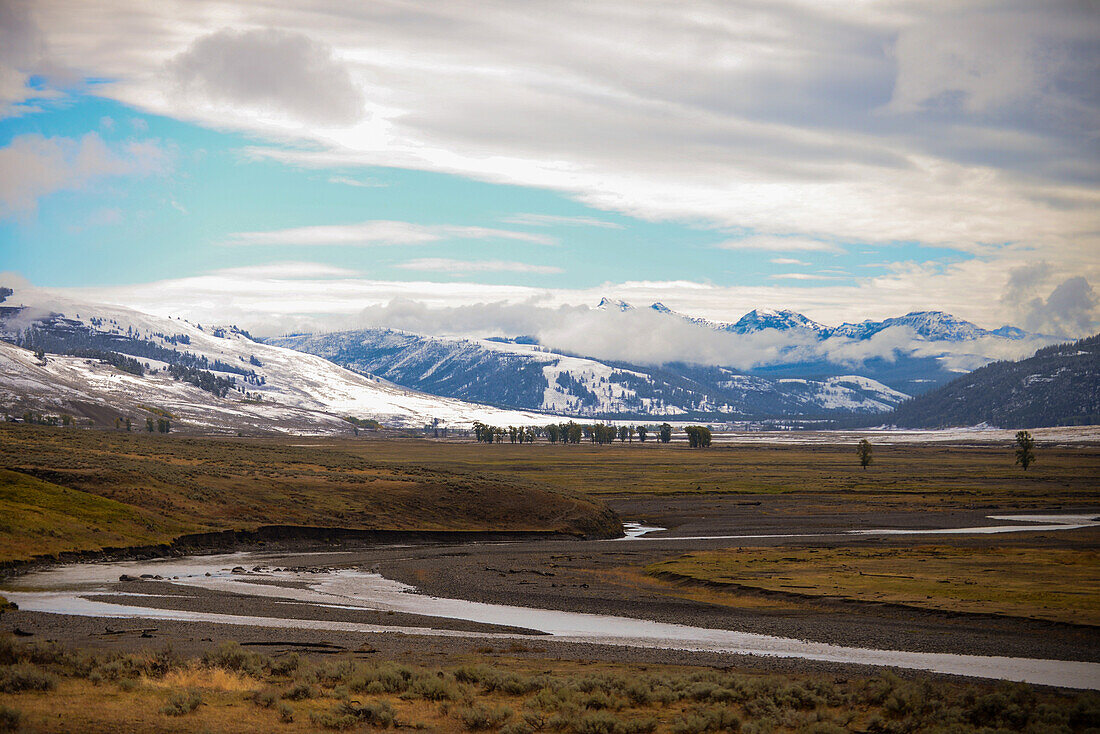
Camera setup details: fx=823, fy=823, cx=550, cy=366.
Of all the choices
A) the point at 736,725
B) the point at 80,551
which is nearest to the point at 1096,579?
the point at 736,725

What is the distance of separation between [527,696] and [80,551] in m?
48.4

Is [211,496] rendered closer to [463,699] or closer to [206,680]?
[206,680]

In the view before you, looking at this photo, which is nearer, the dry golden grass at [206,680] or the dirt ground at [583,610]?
the dry golden grass at [206,680]

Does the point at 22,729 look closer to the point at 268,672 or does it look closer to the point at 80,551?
the point at 268,672

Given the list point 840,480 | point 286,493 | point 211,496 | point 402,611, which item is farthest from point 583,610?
point 840,480

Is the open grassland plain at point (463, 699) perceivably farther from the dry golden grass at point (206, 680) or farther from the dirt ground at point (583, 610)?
the dirt ground at point (583, 610)

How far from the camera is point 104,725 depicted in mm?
21375

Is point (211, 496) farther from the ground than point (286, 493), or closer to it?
farther from the ground

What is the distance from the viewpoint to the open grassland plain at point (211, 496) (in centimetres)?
6694

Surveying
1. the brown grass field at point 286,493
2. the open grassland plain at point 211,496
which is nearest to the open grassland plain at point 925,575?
the open grassland plain at point 211,496

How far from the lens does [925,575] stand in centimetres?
5441

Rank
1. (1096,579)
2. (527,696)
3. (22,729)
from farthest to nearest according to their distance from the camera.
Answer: (1096,579), (527,696), (22,729)

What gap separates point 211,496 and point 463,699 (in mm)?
66561

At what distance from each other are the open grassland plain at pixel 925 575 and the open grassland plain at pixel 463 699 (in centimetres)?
1662
